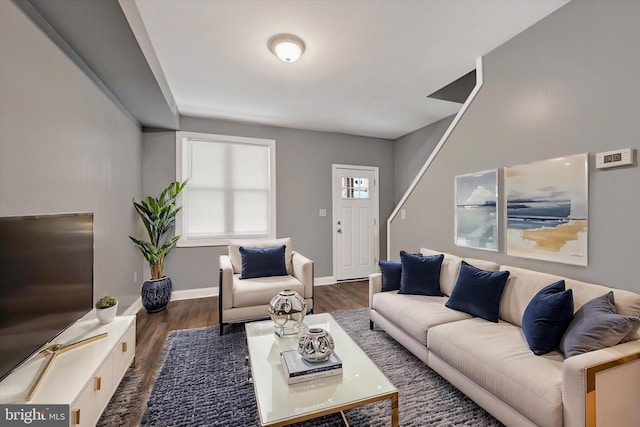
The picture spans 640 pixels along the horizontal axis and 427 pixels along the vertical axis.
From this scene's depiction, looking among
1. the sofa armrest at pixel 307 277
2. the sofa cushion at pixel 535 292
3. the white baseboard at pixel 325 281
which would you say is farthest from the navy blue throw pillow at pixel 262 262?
the sofa cushion at pixel 535 292

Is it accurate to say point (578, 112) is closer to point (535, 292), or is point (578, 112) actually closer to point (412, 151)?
point (535, 292)

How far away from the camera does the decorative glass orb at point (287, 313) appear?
191cm

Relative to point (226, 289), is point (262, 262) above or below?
above

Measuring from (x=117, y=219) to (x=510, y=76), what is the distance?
4.03 metres

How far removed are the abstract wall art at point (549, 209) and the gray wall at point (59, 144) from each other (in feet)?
11.1

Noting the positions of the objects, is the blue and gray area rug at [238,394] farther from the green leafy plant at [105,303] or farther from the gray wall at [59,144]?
the gray wall at [59,144]

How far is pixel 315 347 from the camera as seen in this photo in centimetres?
153

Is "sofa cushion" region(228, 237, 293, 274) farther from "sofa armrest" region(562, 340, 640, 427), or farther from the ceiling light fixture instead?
"sofa armrest" region(562, 340, 640, 427)

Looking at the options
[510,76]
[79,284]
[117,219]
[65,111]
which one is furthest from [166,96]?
[510,76]

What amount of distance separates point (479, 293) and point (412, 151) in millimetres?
3298

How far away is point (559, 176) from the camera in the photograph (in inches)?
79.9

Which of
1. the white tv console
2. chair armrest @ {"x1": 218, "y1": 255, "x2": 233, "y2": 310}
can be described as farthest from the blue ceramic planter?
the white tv console

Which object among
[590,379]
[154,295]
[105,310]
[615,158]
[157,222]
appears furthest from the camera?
[157,222]

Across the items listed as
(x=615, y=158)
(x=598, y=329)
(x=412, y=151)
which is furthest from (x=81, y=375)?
(x=412, y=151)
